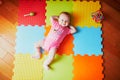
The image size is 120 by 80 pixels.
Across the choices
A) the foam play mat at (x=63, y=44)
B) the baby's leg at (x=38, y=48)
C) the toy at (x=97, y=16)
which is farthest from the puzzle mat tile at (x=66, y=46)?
the toy at (x=97, y=16)

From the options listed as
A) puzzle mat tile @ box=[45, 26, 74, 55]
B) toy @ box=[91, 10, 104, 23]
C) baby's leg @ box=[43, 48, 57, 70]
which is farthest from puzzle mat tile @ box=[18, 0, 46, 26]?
toy @ box=[91, 10, 104, 23]

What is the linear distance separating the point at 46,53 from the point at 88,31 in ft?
1.39

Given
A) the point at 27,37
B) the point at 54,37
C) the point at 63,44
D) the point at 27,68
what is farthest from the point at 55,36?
the point at 27,68

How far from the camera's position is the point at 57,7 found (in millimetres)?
2104

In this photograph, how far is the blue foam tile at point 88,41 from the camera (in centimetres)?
199

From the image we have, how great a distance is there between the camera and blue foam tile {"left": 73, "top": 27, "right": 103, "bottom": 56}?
1.99 m

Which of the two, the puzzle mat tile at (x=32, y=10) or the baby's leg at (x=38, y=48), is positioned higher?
the puzzle mat tile at (x=32, y=10)

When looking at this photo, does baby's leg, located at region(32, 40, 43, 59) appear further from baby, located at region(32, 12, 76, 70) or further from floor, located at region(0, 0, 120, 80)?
floor, located at region(0, 0, 120, 80)

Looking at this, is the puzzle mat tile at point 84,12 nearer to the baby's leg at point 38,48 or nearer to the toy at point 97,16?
the toy at point 97,16

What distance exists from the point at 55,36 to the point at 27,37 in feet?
0.86

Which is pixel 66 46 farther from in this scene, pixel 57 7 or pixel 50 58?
pixel 57 7

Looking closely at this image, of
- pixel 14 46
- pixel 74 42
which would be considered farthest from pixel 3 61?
pixel 74 42

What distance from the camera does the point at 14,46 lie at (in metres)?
2.02

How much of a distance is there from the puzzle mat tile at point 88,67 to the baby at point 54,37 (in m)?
0.20
